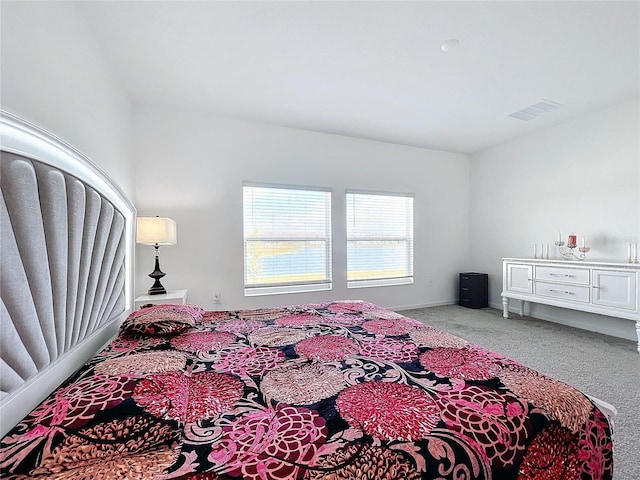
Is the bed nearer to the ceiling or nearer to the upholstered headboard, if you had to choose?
the upholstered headboard

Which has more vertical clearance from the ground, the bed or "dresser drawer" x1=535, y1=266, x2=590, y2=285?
"dresser drawer" x1=535, y1=266, x2=590, y2=285

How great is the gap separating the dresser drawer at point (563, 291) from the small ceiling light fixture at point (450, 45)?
3046 mm

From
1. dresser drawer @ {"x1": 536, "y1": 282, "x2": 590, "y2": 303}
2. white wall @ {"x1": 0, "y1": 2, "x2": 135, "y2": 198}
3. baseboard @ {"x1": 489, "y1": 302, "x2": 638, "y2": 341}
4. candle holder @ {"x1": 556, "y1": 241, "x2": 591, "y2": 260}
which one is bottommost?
baseboard @ {"x1": 489, "y1": 302, "x2": 638, "y2": 341}

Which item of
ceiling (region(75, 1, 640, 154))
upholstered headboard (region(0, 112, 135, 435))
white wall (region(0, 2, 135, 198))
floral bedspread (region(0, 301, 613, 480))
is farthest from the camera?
ceiling (region(75, 1, 640, 154))

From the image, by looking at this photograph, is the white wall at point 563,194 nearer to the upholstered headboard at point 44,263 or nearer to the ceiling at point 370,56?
the ceiling at point 370,56

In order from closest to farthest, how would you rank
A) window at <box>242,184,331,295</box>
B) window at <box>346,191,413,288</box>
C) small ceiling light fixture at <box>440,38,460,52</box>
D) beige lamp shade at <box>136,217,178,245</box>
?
small ceiling light fixture at <box>440,38,460,52</box> → beige lamp shade at <box>136,217,178,245</box> → window at <box>242,184,331,295</box> → window at <box>346,191,413,288</box>

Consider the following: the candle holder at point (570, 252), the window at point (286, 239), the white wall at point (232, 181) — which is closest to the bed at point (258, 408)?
the white wall at point (232, 181)

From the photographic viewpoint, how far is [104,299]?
1791 mm

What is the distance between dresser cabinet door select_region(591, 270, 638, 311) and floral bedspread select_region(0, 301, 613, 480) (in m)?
2.87

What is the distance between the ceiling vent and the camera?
3.38 metres

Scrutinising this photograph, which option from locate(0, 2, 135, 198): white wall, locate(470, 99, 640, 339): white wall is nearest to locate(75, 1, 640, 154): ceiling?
locate(0, 2, 135, 198): white wall

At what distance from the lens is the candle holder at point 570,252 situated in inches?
146

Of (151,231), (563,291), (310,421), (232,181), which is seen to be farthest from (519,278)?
(151,231)

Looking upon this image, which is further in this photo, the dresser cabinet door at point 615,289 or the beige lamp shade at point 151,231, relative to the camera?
the dresser cabinet door at point 615,289
